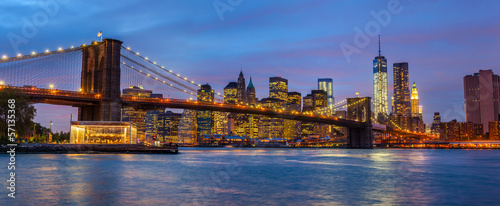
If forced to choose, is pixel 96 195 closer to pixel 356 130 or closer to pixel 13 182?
pixel 13 182

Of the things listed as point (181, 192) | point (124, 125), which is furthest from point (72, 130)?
point (181, 192)

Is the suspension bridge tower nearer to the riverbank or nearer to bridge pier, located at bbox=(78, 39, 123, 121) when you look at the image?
the riverbank

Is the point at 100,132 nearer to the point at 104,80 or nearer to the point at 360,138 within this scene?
the point at 104,80

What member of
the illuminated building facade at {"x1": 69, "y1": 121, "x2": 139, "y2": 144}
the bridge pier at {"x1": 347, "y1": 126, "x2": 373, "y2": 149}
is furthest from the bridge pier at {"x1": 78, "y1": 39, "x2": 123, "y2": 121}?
the bridge pier at {"x1": 347, "y1": 126, "x2": 373, "y2": 149}

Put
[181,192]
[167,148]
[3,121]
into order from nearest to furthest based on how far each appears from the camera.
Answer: [181,192], [3,121], [167,148]

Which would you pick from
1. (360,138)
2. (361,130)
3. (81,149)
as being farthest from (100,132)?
(360,138)
